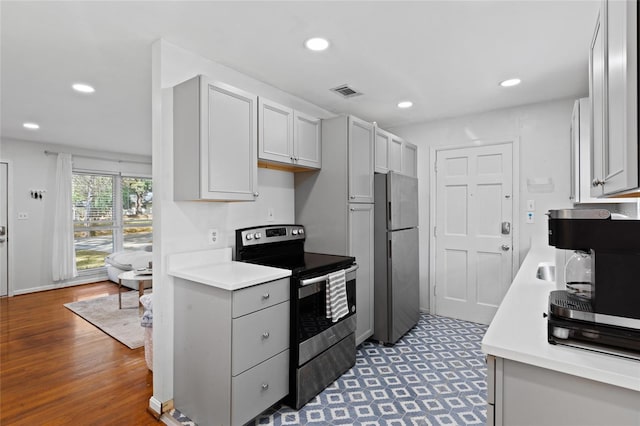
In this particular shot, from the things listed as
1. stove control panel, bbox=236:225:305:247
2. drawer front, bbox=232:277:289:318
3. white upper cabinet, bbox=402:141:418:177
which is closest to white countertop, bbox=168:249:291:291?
drawer front, bbox=232:277:289:318

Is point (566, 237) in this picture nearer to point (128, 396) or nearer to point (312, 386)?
point (312, 386)

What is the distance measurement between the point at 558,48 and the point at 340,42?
4.90ft

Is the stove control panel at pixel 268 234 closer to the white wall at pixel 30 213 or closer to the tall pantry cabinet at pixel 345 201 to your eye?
the tall pantry cabinet at pixel 345 201

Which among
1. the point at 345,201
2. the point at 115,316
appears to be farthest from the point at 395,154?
the point at 115,316

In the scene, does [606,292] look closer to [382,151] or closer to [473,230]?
[382,151]

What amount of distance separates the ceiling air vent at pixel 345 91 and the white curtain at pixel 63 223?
16.6 feet

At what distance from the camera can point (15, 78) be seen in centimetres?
278

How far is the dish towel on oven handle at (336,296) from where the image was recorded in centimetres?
242

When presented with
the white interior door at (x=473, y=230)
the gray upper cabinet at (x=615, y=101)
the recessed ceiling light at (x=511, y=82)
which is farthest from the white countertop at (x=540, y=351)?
the white interior door at (x=473, y=230)

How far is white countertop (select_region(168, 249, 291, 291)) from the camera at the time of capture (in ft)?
6.19

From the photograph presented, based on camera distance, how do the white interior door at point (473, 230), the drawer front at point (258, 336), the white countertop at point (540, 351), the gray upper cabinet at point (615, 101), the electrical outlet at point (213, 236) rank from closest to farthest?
the gray upper cabinet at point (615, 101)
the white countertop at point (540, 351)
the drawer front at point (258, 336)
the electrical outlet at point (213, 236)
the white interior door at point (473, 230)

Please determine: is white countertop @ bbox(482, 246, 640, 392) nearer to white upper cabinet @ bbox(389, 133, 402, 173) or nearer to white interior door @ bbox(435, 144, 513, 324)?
white upper cabinet @ bbox(389, 133, 402, 173)

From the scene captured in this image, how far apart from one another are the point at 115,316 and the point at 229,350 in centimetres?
310

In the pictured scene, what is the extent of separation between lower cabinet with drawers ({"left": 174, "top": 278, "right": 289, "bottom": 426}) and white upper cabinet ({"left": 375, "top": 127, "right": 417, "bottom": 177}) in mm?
1734
